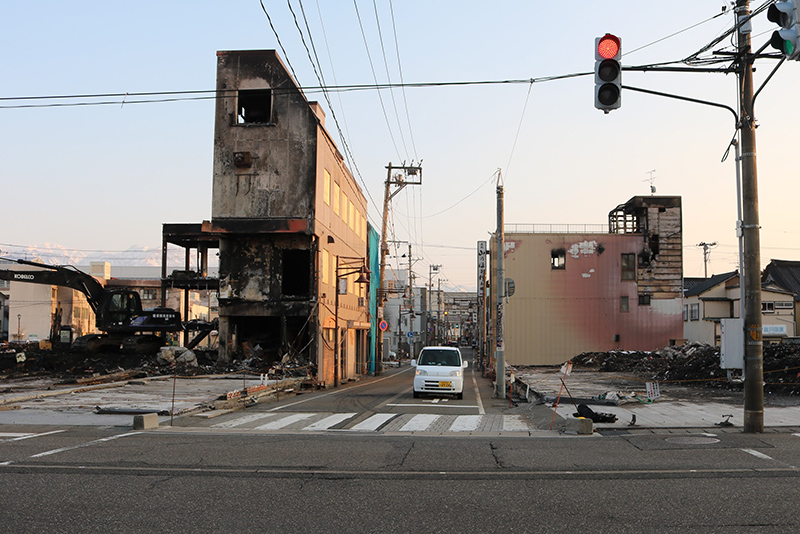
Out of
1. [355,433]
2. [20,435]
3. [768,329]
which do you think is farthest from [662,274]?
[20,435]

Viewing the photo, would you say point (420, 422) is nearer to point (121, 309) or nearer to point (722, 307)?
point (121, 309)

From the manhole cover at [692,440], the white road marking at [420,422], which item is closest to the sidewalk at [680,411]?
the manhole cover at [692,440]

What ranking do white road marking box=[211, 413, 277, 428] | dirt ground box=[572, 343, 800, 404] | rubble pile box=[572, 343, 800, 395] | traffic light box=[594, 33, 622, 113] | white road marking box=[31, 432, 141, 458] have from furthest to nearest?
1. rubble pile box=[572, 343, 800, 395]
2. dirt ground box=[572, 343, 800, 404]
3. white road marking box=[211, 413, 277, 428]
4. traffic light box=[594, 33, 622, 113]
5. white road marking box=[31, 432, 141, 458]

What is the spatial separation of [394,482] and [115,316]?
3295 cm

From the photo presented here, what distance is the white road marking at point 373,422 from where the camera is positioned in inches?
534

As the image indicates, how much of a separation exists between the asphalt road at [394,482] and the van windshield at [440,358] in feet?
36.4

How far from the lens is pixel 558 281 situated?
51.8 meters

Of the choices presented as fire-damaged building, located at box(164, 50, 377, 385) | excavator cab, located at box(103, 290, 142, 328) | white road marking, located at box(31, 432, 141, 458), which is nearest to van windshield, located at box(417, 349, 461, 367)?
fire-damaged building, located at box(164, 50, 377, 385)

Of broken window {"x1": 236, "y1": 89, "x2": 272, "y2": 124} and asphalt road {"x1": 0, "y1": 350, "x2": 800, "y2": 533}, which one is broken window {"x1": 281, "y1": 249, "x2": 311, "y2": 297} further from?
asphalt road {"x1": 0, "y1": 350, "x2": 800, "y2": 533}

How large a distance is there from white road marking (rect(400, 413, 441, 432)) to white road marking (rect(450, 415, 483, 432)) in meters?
0.56

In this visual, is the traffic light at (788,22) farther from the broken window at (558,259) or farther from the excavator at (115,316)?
the broken window at (558,259)

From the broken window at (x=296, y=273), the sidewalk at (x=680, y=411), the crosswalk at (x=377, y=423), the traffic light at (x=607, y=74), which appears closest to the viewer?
the traffic light at (x=607, y=74)

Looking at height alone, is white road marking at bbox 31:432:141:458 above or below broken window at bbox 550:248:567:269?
below

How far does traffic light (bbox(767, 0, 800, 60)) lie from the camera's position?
8391 mm
